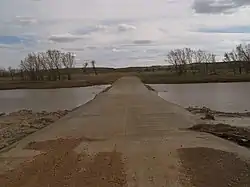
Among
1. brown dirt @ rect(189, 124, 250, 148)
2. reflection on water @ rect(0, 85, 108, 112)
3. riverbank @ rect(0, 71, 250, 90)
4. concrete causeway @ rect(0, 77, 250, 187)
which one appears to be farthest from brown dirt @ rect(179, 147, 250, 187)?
riverbank @ rect(0, 71, 250, 90)

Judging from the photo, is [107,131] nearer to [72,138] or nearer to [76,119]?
[72,138]

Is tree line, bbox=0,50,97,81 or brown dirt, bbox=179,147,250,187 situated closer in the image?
brown dirt, bbox=179,147,250,187

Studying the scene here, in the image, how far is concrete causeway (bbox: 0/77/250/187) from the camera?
30.8 feet

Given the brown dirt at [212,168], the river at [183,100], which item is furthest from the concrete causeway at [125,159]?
the river at [183,100]

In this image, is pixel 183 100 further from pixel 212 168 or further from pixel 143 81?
pixel 143 81

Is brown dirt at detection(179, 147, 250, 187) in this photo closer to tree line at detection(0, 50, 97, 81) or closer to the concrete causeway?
the concrete causeway

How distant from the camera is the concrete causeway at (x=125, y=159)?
9398 millimetres

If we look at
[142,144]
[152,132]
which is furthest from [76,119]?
[142,144]

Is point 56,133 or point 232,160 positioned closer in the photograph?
point 232,160

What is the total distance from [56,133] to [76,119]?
4.95 m

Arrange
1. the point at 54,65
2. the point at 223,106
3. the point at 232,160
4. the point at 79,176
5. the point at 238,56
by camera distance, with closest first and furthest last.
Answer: the point at 79,176, the point at 232,160, the point at 223,106, the point at 238,56, the point at 54,65

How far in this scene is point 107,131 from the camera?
55.9ft

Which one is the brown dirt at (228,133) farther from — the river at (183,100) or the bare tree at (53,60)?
the bare tree at (53,60)

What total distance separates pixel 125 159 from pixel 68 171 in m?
1.76
